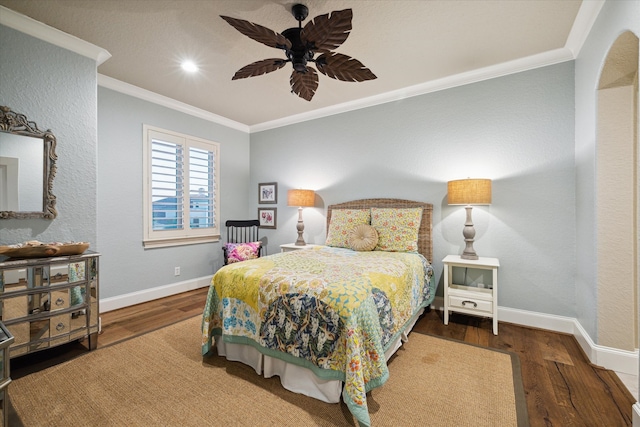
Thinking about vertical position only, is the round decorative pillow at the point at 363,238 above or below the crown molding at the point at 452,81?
below

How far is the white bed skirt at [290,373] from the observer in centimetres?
166

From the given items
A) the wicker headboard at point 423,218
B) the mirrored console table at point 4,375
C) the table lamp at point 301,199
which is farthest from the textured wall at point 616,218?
the mirrored console table at point 4,375

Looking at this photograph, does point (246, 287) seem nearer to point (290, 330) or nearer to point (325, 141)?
point (290, 330)

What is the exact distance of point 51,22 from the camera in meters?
2.25

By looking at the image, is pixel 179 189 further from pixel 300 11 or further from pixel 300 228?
pixel 300 11

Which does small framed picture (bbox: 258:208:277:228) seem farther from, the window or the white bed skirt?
the white bed skirt

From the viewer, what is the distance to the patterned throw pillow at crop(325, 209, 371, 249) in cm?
345

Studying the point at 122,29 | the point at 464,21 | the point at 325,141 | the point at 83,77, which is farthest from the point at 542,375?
the point at 83,77

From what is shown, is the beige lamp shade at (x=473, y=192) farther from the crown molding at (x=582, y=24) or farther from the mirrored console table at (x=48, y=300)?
the mirrored console table at (x=48, y=300)

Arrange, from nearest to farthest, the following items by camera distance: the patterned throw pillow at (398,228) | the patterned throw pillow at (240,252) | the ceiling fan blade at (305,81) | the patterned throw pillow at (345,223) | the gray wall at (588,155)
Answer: the gray wall at (588,155)
the ceiling fan blade at (305,81)
the patterned throw pillow at (398,228)
the patterned throw pillow at (345,223)
the patterned throw pillow at (240,252)

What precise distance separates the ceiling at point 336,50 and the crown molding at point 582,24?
0.04 meters

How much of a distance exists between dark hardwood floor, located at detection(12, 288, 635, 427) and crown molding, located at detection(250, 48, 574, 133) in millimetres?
2582

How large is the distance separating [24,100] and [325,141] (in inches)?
124

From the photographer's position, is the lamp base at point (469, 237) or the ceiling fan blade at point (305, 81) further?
the lamp base at point (469, 237)
